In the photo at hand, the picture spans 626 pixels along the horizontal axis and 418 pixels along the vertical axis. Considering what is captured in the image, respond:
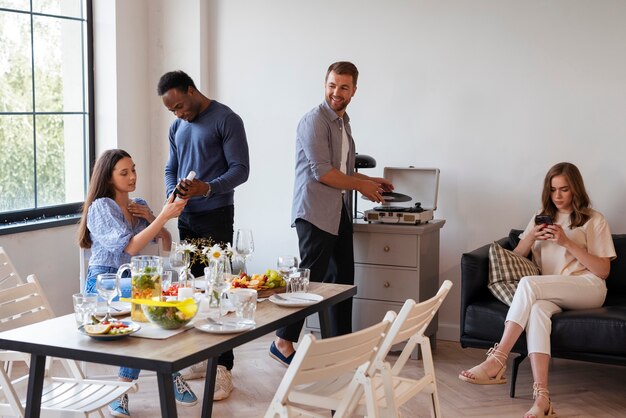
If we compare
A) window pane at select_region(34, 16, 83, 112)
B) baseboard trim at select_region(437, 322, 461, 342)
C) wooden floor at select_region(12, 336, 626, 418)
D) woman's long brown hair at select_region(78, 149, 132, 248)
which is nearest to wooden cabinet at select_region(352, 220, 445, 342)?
baseboard trim at select_region(437, 322, 461, 342)

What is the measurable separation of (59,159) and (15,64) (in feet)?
2.44

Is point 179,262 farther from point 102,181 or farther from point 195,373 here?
point 195,373

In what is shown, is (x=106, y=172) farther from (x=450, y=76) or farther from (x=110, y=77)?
(x=450, y=76)

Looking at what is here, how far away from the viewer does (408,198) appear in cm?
560

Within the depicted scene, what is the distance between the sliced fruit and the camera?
2943 millimetres

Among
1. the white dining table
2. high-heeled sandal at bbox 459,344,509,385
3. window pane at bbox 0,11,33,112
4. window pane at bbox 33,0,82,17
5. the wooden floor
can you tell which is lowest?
the wooden floor

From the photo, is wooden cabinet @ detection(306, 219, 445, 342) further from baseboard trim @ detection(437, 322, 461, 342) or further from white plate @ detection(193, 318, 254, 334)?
white plate @ detection(193, 318, 254, 334)

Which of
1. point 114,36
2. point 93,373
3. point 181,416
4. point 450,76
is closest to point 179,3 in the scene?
point 114,36

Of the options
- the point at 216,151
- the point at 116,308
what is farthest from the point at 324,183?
the point at 116,308

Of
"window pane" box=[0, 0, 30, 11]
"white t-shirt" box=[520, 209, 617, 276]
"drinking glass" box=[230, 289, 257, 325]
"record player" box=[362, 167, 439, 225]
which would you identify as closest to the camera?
"drinking glass" box=[230, 289, 257, 325]

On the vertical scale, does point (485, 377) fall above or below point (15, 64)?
below

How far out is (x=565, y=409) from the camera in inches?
180

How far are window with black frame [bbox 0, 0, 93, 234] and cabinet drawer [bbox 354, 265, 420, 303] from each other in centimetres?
199

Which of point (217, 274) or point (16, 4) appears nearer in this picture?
point (217, 274)
